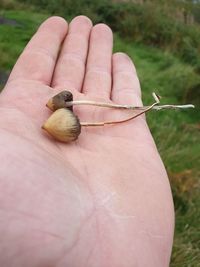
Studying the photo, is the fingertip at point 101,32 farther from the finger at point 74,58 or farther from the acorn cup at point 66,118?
the acorn cup at point 66,118

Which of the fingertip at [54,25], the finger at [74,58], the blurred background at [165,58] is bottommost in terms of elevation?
the blurred background at [165,58]

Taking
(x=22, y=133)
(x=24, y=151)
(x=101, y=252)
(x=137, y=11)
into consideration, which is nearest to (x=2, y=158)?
(x=24, y=151)

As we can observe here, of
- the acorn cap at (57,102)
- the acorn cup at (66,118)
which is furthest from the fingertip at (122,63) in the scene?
the acorn cap at (57,102)

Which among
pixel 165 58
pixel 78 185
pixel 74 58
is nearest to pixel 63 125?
pixel 78 185

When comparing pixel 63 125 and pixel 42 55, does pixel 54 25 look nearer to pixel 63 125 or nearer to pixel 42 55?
pixel 42 55

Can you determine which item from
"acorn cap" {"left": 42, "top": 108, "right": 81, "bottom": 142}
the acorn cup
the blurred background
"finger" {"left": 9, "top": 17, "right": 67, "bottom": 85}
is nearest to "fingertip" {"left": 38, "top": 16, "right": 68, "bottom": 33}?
"finger" {"left": 9, "top": 17, "right": 67, "bottom": 85}

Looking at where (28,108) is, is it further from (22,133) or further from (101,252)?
(101,252)
